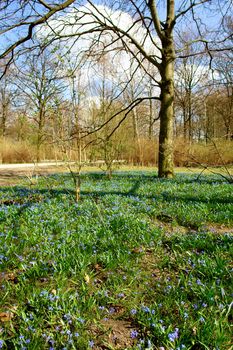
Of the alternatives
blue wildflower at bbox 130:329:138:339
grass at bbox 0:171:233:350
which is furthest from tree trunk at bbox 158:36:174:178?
blue wildflower at bbox 130:329:138:339

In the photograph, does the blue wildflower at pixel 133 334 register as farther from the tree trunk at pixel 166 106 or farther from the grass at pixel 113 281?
the tree trunk at pixel 166 106

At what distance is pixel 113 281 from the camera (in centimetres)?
270

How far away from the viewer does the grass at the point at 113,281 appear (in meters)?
1.91

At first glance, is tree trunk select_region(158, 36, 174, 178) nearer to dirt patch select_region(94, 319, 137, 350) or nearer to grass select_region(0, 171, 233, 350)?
grass select_region(0, 171, 233, 350)

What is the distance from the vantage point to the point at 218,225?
186 inches

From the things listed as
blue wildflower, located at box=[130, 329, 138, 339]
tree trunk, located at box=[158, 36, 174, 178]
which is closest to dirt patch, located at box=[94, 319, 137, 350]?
blue wildflower, located at box=[130, 329, 138, 339]

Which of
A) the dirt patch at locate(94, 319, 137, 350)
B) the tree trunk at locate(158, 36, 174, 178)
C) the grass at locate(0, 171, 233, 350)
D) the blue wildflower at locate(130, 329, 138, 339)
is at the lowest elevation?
the dirt patch at locate(94, 319, 137, 350)

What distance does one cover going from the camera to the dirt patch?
1.89m

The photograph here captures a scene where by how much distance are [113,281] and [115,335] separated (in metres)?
0.71

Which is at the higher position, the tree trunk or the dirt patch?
the tree trunk

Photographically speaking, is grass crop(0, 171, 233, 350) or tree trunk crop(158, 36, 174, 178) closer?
grass crop(0, 171, 233, 350)

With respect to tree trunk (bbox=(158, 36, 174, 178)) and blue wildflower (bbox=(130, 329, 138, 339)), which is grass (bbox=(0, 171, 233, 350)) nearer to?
blue wildflower (bbox=(130, 329, 138, 339))

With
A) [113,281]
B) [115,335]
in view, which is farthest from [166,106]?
[115,335]

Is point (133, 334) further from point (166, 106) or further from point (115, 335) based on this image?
point (166, 106)
